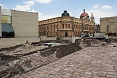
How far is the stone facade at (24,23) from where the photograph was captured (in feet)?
88.9

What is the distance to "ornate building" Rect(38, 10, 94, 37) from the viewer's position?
40.6m

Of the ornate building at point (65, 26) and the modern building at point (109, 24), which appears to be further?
the modern building at point (109, 24)

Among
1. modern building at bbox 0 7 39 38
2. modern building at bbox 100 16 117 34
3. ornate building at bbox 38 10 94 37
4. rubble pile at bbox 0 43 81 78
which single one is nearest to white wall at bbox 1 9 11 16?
modern building at bbox 0 7 39 38

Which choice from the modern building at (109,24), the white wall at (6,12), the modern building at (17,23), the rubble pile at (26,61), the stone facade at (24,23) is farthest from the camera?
the modern building at (109,24)

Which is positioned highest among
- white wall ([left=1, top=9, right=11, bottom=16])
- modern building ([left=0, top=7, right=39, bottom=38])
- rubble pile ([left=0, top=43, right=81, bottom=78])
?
white wall ([left=1, top=9, right=11, bottom=16])

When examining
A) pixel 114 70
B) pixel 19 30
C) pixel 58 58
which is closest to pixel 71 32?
pixel 19 30

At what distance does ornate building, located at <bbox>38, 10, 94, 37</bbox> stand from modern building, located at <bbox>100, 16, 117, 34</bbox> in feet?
22.7

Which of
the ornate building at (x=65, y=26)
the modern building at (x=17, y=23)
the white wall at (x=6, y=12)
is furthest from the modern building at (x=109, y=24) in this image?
the white wall at (x=6, y=12)

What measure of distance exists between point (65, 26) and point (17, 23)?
54.7 feet

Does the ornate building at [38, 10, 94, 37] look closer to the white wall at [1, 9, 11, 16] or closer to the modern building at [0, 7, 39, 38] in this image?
the modern building at [0, 7, 39, 38]

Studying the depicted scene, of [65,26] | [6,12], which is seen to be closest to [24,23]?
[6,12]

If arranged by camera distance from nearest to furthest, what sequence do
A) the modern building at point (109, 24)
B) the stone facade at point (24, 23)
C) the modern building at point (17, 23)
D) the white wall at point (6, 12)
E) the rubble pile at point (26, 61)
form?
the rubble pile at point (26, 61), the white wall at point (6, 12), the modern building at point (17, 23), the stone facade at point (24, 23), the modern building at point (109, 24)

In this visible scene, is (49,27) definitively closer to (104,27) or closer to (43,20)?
(43,20)

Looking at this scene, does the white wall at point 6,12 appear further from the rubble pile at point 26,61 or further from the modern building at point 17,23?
the rubble pile at point 26,61
